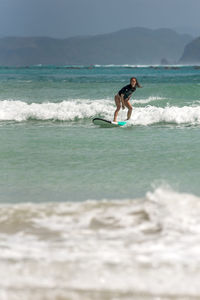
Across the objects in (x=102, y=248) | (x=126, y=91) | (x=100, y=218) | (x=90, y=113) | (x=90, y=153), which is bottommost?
(x=102, y=248)

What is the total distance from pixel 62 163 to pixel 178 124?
720 cm

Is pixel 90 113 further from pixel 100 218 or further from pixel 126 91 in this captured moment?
pixel 100 218

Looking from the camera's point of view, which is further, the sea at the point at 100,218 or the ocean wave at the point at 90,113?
the ocean wave at the point at 90,113

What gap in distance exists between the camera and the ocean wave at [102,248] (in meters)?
3.87

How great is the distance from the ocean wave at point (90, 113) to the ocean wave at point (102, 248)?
9.48 metres

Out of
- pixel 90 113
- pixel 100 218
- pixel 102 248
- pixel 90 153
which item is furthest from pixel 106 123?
pixel 102 248

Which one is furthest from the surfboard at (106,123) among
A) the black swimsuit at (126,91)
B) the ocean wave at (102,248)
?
the ocean wave at (102,248)

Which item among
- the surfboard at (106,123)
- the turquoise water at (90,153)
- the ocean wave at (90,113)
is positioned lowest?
the turquoise water at (90,153)

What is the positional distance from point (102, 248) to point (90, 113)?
45.6ft

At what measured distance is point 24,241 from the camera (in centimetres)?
482

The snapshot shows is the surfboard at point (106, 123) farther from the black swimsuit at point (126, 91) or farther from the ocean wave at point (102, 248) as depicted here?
the ocean wave at point (102, 248)

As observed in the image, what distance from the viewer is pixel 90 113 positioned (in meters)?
18.2

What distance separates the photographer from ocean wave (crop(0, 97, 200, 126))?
16.0 metres

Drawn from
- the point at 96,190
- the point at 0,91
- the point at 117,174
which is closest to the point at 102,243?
the point at 96,190
